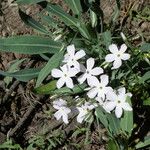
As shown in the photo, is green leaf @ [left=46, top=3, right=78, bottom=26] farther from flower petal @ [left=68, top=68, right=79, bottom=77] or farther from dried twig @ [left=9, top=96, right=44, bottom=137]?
dried twig @ [left=9, top=96, right=44, bottom=137]

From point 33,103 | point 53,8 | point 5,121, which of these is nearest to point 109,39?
point 53,8

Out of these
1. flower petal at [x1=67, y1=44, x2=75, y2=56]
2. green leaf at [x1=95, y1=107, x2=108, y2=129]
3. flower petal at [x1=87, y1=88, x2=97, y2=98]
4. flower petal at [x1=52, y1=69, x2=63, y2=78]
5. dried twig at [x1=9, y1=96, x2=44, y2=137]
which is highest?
flower petal at [x1=67, y1=44, x2=75, y2=56]

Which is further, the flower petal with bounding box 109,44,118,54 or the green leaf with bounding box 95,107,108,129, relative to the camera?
the green leaf with bounding box 95,107,108,129

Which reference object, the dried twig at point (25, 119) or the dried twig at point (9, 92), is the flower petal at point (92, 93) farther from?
the dried twig at point (9, 92)

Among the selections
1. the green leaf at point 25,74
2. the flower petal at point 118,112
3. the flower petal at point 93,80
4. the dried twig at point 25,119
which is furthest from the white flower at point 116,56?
the dried twig at point 25,119

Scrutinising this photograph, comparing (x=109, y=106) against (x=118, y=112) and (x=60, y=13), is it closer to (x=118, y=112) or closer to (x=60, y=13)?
(x=118, y=112)

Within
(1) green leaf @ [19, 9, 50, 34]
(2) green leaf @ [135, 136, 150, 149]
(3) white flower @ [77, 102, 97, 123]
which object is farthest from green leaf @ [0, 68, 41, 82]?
(2) green leaf @ [135, 136, 150, 149]
